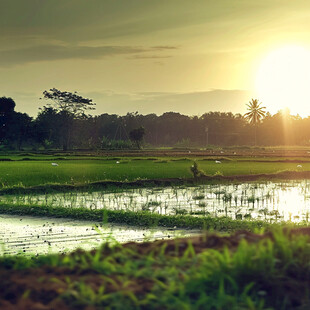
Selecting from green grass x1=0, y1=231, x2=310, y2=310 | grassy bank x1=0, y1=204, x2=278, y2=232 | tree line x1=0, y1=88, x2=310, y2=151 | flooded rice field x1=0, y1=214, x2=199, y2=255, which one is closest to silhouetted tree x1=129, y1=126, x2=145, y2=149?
tree line x1=0, y1=88, x2=310, y2=151

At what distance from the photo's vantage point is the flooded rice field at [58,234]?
8422 millimetres

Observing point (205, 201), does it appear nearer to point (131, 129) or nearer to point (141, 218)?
point (141, 218)

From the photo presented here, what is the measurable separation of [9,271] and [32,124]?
6890 cm

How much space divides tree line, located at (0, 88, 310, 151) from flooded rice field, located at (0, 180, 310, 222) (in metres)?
44.9

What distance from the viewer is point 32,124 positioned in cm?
7125

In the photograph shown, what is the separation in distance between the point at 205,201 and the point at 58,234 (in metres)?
6.05

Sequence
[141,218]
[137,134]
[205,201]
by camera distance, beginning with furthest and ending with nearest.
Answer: [137,134], [205,201], [141,218]

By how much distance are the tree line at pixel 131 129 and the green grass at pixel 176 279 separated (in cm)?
5819

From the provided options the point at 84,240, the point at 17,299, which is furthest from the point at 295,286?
the point at 84,240

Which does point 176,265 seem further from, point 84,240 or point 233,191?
point 233,191

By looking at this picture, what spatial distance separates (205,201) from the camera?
15.0 m

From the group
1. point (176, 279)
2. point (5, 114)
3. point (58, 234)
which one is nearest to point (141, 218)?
point (58, 234)

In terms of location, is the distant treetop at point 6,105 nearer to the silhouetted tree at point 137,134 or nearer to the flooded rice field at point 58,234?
the silhouetted tree at point 137,134

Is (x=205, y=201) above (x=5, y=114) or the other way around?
the other way around
